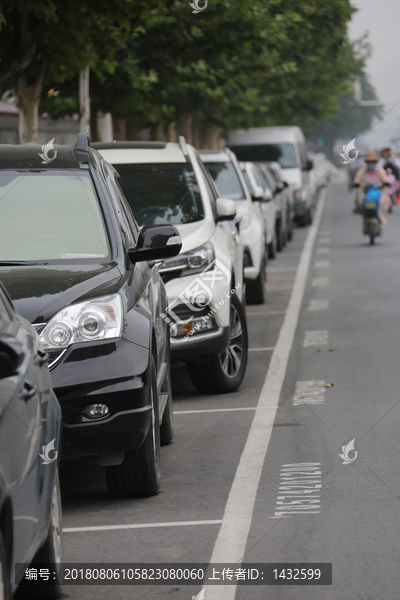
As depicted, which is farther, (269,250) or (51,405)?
(269,250)

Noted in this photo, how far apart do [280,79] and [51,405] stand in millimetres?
26925

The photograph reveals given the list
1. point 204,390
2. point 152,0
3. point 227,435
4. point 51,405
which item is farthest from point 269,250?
point 51,405

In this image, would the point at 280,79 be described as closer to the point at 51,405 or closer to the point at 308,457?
the point at 308,457

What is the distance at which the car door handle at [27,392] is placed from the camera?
11.6 feet

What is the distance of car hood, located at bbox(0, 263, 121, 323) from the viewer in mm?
5117

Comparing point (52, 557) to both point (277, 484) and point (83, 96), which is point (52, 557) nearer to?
point (277, 484)

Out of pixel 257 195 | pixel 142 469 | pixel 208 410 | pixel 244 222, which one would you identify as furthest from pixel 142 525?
pixel 257 195

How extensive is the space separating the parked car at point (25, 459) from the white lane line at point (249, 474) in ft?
2.36

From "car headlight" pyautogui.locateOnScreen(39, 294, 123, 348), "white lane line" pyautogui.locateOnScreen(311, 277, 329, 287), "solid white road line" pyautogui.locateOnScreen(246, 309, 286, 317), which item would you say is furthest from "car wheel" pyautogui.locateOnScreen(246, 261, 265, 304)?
"car headlight" pyautogui.locateOnScreen(39, 294, 123, 348)

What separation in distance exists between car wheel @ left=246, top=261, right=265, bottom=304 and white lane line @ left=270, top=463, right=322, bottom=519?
8.25 metres

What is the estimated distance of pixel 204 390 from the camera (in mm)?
8688
